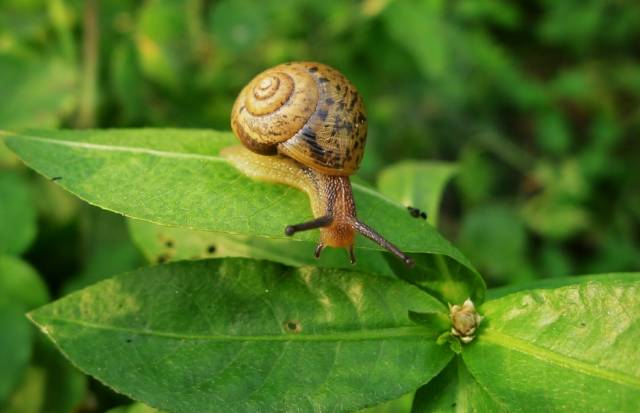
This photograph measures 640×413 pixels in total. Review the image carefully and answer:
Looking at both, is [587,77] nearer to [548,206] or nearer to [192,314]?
[548,206]

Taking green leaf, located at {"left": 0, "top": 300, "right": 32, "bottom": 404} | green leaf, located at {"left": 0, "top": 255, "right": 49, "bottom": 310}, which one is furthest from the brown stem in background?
green leaf, located at {"left": 0, "top": 300, "right": 32, "bottom": 404}

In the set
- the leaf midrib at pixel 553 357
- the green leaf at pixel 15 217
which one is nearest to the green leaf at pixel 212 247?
the leaf midrib at pixel 553 357

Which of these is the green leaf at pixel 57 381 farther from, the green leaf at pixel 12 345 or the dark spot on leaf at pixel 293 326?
the dark spot on leaf at pixel 293 326

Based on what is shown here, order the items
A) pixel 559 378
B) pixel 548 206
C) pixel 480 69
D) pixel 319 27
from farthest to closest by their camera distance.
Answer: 1. pixel 480 69
2. pixel 548 206
3. pixel 319 27
4. pixel 559 378

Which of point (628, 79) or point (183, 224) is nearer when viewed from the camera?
point (183, 224)

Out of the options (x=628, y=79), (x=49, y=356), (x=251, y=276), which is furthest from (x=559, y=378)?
(x=628, y=79)

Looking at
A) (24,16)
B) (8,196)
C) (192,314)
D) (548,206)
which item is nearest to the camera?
(192,314)

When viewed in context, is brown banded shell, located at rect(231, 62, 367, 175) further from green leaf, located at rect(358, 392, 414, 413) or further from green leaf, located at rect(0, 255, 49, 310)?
green leaf, located at rect(0, 255, 49, 310)
